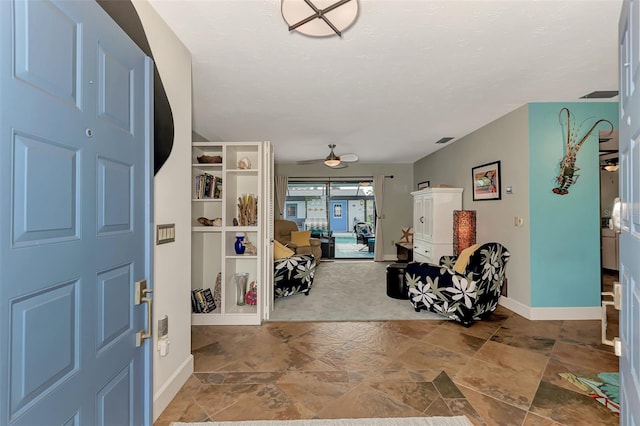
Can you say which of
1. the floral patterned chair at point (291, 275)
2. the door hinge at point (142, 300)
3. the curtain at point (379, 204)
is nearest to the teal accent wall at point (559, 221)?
the floral patterned chair at point (291, 275)

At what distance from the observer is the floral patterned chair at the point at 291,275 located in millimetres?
4031

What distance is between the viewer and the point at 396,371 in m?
2.33

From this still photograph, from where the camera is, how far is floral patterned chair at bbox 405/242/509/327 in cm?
318

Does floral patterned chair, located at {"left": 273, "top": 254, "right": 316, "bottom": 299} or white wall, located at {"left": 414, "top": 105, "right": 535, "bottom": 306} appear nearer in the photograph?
white wall, located at {"left": 414, "top": 105, "right": 535, "bottom": 306}

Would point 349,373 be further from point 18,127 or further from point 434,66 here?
point 434,66

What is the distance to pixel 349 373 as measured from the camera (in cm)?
229

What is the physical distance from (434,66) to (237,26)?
5.42 ft

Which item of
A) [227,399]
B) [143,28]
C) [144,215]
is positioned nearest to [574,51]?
[143,28]

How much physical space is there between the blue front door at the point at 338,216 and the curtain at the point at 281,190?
1.38m

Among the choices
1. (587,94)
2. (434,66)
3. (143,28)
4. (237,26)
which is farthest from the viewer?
(587,94)

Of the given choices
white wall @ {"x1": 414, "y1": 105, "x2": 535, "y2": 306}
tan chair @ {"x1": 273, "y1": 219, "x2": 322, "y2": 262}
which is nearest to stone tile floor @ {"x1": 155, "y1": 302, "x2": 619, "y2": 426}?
white wall @ {"x1": 414, "y1": 105, "x2": 535, "y2": 306}

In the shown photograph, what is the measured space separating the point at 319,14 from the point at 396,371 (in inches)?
101

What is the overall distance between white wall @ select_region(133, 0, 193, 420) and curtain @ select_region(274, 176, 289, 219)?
5546mm

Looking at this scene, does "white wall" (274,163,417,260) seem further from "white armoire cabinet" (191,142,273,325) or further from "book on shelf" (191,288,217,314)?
"book on shelf" (191,288,217,314)
